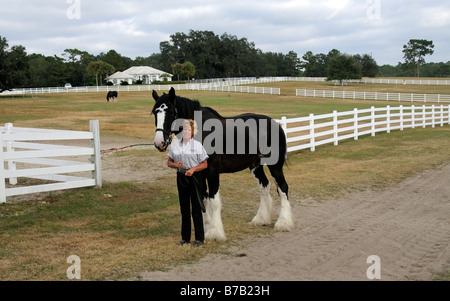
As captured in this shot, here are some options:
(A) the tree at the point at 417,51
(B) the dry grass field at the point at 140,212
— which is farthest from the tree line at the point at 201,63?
(B) the dry grass field at the point at 140,212

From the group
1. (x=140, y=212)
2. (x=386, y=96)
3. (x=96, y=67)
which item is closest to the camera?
(x=140, y=212)

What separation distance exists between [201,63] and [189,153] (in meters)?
101

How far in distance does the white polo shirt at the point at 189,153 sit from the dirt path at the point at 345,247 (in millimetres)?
1235

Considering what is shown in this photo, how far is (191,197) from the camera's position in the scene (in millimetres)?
5914

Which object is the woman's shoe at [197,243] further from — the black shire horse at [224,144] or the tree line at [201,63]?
the tree line at [201,63]

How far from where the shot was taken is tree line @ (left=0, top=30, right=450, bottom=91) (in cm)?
5684

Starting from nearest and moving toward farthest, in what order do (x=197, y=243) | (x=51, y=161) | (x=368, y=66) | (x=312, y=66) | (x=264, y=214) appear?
(x=197, y=243)
(x=264, y=214)
(x=51, y=161)
(x=368, y=66)
(x=312, y=66)

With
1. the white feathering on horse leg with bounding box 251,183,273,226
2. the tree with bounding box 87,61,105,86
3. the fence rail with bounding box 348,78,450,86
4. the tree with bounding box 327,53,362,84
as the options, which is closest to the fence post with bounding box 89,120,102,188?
the white feathering on horse leg with bounding box 251,183,273,226

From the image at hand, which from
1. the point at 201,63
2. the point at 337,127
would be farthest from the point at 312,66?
the point at 337,127

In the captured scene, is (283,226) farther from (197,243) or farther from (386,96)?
(386,96)

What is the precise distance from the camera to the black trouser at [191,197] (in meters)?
5.79
